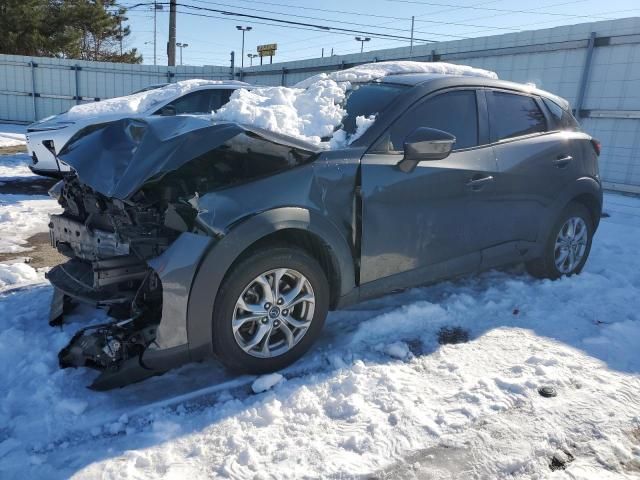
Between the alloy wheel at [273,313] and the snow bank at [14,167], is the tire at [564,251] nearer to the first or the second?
the alloy wheel at [273,313]

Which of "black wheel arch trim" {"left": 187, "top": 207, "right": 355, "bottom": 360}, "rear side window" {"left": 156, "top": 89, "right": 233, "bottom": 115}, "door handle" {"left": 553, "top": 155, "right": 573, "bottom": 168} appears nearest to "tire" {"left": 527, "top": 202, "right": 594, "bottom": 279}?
"door handle" {"left": 553, "top": 155, "right": 573, "bottom": 168}

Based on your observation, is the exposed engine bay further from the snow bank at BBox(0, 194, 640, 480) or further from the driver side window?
the driver side window

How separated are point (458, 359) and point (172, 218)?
1986mm

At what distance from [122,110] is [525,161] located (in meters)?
6.60

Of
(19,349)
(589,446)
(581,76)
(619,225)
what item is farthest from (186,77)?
(589,446)

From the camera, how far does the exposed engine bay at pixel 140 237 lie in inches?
112

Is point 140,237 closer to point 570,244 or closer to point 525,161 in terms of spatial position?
point 525,161

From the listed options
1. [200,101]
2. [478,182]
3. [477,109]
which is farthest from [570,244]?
[200,101]

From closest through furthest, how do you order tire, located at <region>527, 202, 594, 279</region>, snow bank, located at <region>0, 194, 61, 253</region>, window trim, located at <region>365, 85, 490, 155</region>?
window trim, located at <region>365, 85, 490, 155</region>, tire, located at <region>527, 202, 594, 279</region>, snow bank, located at <region>0, 194, 61, 253</region>

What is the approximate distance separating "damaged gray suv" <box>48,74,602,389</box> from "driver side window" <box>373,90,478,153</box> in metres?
0.01

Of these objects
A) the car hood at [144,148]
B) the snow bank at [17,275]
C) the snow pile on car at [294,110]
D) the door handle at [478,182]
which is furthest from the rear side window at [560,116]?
the snow bank at [17,275]

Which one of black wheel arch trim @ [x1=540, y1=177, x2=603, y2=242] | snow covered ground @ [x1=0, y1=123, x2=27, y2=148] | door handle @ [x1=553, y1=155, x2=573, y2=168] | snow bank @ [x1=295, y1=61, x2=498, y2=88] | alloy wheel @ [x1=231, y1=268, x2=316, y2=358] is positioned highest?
snow bank @ [x1=295, y1=61, x2=498, y2=88]

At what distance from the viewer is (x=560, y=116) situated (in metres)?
4.73

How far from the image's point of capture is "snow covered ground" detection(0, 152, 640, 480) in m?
2.36
